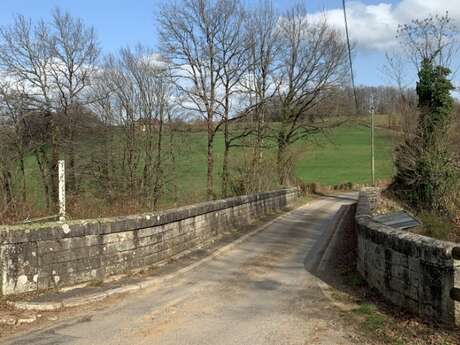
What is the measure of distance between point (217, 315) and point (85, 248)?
2.65 m

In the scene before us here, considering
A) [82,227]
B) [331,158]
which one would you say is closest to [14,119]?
[82,227]

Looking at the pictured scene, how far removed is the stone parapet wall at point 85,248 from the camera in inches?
285

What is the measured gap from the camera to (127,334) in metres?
5.94

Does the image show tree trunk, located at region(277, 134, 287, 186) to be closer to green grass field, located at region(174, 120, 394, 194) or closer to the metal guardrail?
green grass field, located at region(174, 120, 394, 194)

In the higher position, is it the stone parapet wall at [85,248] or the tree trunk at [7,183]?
the tree trunk at [7,183]

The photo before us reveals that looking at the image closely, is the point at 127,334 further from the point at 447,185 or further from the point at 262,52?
the point at 262,52

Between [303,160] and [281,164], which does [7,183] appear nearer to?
[281,164]

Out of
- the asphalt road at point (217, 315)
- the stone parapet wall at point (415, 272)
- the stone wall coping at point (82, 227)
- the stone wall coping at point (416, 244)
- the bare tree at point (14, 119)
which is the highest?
the bare tree at point (14, 119)

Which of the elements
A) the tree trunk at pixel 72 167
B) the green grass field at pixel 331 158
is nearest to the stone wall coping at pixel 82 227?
the tree trunk at pixel 72 167

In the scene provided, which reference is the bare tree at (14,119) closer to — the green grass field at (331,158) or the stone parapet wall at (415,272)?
the green grass field at (331,158)

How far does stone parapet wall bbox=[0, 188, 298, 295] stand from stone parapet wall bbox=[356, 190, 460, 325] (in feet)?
13.9

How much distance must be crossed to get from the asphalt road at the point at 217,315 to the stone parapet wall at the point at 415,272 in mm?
910

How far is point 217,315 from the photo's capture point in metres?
6.83

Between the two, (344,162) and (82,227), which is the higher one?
(344,162)
